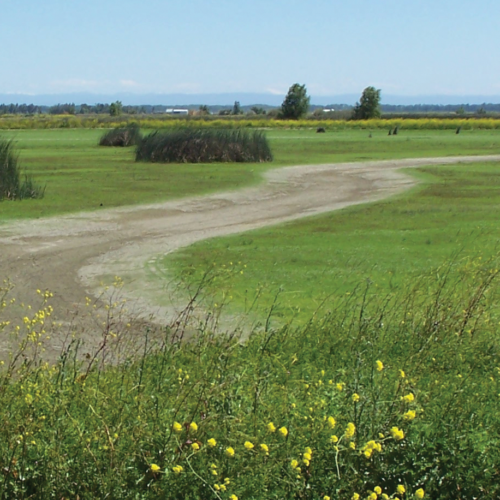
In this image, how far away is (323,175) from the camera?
29.1 m

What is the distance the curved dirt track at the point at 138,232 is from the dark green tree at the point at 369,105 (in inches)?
3028

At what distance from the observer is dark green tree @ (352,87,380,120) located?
337 feet

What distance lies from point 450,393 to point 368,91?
10040cm

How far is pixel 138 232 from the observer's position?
17.0 m

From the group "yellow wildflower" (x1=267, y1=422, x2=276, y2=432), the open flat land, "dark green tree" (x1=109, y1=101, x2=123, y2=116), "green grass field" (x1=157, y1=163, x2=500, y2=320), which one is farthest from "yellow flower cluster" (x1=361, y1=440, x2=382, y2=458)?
"dark green tree" (x1=109, y1=101, x2=123, y2=116)

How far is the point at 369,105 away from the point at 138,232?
89889 mm

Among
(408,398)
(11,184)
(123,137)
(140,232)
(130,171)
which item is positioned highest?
(408,398)

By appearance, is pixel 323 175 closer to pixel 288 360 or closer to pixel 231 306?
pixel 231 306

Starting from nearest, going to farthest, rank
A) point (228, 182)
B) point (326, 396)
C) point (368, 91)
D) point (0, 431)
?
point (0, 431) < point (326, 396) < point (228, 182) < point (368, 91)

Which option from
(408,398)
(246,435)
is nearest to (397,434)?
(408,398)

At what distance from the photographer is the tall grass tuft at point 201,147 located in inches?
1312

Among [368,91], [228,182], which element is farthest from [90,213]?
[368,91]

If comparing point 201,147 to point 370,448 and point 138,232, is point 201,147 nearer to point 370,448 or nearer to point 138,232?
point 138,232

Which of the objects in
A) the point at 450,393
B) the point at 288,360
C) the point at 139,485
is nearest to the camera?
the point at 139,485
